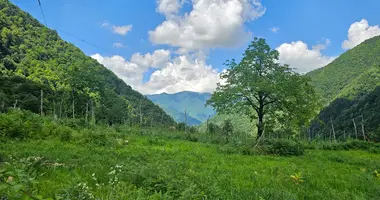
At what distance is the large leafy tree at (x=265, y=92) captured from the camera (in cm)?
2647

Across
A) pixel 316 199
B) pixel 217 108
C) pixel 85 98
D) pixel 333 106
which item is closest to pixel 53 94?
Result: pixel 85 98

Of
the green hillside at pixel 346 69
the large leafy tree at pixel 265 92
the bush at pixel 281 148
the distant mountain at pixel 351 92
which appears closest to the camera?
the bush at pixel 281 148

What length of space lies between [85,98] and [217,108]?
39571 millimetres

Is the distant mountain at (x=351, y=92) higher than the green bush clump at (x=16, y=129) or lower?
higher

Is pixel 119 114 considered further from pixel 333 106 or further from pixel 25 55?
pixel 333 106

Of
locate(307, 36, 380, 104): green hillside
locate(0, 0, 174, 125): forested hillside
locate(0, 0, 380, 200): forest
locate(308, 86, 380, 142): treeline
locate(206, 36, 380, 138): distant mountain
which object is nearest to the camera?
locate(0, 0, 380, 200): forest

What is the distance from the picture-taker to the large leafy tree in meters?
26.5

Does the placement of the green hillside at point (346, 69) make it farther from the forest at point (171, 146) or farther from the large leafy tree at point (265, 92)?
the large leafy tree at point (265, 92)

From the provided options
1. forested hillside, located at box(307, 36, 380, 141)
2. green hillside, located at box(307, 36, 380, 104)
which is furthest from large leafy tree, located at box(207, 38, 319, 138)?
green hillside, located at box(307, 36, 380, 104)

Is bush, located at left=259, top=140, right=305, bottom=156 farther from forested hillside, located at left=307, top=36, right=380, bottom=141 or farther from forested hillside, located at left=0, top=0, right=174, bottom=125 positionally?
forested hillside, located at left=0, top=0, right=174, bottom=125

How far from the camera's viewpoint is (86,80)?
56000 millimetres

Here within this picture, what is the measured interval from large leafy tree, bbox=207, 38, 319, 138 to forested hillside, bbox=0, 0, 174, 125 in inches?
1037

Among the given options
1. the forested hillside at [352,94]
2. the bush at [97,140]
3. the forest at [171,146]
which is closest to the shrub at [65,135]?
the forest at [171,146]

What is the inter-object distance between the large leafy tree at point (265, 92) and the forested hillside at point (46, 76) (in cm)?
2635
